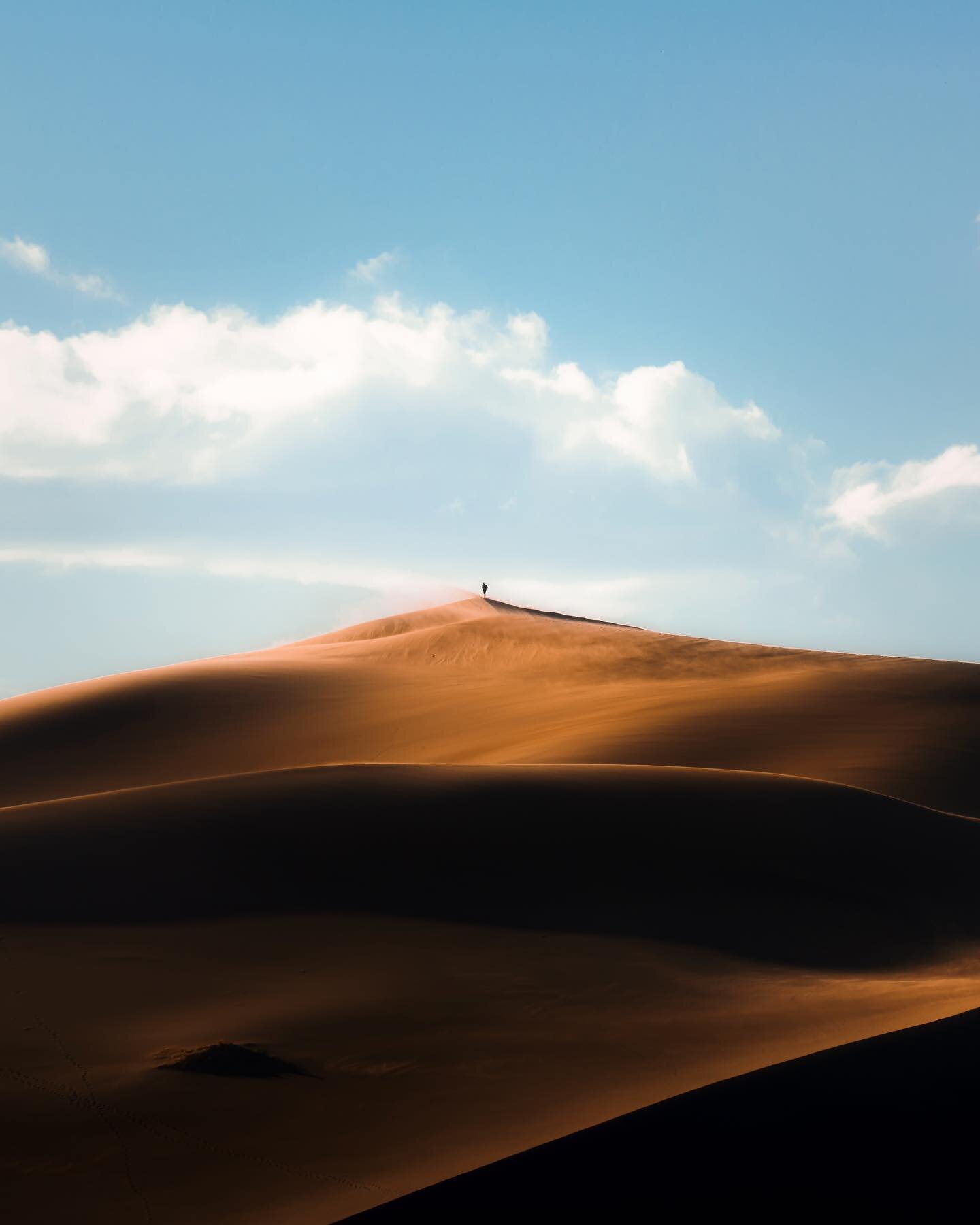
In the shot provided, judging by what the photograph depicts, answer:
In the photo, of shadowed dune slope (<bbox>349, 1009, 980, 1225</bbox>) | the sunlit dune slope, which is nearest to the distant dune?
shadowed dune slope (<bbox>349, 1009, 980, 1225</bbox>)

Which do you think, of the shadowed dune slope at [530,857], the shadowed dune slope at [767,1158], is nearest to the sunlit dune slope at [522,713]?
the shadowed dune slope at [530,857]

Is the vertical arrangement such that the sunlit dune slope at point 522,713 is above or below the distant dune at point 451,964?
above

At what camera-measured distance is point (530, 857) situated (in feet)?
47.5

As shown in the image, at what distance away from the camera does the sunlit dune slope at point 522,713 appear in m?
26.7

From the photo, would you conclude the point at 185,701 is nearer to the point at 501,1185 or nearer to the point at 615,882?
the point at 615,882

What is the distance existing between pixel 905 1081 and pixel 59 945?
26.5ft

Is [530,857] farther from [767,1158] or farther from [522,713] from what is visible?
[522,713]

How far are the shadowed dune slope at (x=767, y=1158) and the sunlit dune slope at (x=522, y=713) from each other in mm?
17919

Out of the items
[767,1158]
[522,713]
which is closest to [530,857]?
[767,1158]

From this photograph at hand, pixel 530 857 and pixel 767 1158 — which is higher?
pixel 530 857

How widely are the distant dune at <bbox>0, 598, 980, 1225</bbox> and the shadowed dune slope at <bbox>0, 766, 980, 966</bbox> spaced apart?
54mm

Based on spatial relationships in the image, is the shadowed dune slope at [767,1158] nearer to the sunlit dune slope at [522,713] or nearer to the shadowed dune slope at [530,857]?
the shadowed dune slope at [530,857]

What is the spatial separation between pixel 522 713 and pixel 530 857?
19443 millimetres

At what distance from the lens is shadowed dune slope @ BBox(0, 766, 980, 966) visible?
12.8 metres
